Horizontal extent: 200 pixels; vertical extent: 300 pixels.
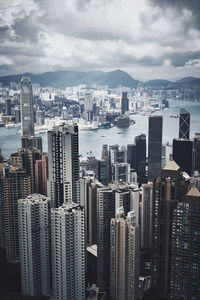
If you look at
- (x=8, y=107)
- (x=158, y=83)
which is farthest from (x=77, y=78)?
(x=8, y=107)

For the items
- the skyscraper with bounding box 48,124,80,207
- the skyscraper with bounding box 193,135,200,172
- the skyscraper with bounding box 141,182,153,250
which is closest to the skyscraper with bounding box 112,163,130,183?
the skyscraper with bounding box 141,182,153,250

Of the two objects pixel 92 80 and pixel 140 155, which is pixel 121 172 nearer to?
pixel 140 155

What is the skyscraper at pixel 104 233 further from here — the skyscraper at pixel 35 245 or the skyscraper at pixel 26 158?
the skyscraper at pixel 26 158

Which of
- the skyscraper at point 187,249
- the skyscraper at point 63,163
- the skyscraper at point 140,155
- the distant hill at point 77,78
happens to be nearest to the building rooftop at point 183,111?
the skyscraper at point 140,155

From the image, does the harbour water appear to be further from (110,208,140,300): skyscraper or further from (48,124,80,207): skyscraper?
(110,208,140,300): skyscraper

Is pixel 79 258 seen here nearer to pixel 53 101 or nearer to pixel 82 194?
pixel 82 194
